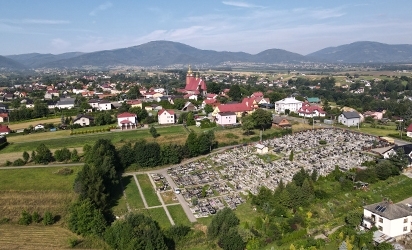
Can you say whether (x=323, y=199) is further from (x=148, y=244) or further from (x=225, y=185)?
(x=148, y=244)

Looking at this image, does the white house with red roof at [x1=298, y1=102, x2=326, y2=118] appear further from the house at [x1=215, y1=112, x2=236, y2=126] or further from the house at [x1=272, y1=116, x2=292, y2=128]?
the house at [x1=215, y1=112, x2=236, y2=126]

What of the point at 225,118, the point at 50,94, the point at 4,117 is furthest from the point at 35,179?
the point at 50,94

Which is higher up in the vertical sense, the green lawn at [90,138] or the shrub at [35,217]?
the green lawn at [90,138]

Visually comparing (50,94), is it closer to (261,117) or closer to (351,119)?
(261,117)

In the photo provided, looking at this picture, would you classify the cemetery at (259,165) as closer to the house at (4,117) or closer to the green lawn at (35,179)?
the green lawn at (35,179)

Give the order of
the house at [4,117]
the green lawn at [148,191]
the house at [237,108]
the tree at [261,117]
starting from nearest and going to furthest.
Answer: the green lawn at [148,191]
the tree at [261,117]
the house at [237,108]
the house at [4,117]

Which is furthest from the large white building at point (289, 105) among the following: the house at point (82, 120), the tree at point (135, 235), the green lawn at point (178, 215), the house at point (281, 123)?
the tree at point (135, 235)

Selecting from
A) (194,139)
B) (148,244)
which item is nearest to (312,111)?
(194,139)
